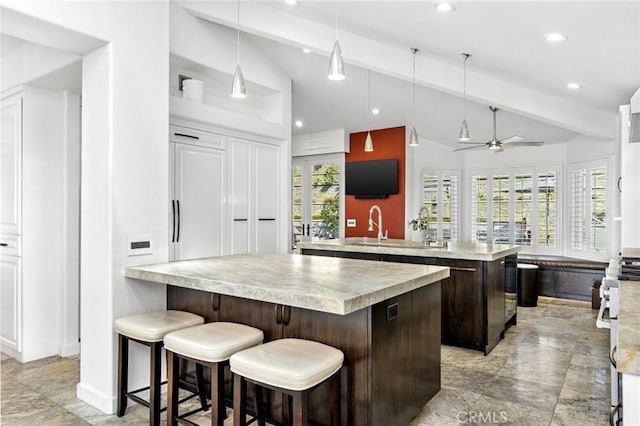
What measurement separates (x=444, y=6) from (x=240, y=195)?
2.87m

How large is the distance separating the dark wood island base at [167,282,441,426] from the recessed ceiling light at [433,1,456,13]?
190 cm

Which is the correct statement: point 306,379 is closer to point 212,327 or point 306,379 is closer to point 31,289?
point 212,327

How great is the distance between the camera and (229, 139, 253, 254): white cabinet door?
4.72 metres

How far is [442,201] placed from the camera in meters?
7.48

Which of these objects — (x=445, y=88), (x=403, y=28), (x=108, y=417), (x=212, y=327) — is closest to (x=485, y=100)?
(x=445, y=88)

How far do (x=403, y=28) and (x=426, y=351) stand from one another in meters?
2.64

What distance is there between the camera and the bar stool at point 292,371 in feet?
5.92

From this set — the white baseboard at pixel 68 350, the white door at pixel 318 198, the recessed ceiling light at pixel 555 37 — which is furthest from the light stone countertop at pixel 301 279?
the white door at pixel 318 198

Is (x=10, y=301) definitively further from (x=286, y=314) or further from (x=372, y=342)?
(x=372, y=342)

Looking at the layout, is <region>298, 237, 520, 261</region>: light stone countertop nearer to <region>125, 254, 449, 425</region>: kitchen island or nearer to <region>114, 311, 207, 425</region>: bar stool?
<region>125, 254, 449, 425</region>: kitchen island

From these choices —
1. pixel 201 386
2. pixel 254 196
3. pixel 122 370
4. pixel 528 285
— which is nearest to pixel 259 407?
pixel 201 386

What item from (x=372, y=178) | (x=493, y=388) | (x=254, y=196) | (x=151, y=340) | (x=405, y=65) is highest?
(x=405, y=65)

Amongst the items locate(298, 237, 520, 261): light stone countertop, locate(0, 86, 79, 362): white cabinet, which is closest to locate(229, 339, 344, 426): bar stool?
locate(298, 237, 520, 261): light stone countertop

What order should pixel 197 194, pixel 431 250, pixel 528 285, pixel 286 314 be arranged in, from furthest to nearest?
pixel 528 285 → pixel 197 194 → pixel 431 250 → pixel 286 314
